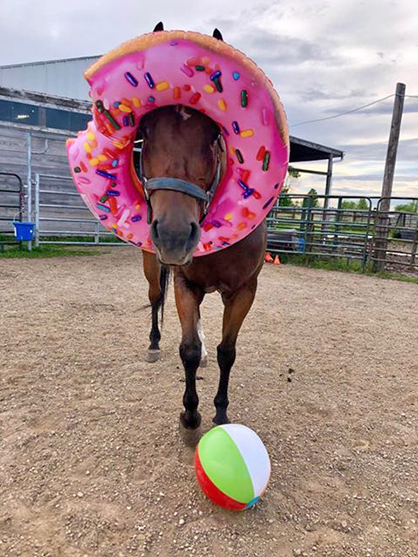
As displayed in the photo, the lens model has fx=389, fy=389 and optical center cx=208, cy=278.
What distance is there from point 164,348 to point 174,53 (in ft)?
8.35

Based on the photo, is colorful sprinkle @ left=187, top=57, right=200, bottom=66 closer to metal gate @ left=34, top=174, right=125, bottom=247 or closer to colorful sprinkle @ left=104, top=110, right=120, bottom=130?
colorful sprinkle @ left=104, top=110, right=120, bottom=130

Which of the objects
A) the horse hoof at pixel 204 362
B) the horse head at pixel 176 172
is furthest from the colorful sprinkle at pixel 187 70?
the horse hoof at pixel 204 362

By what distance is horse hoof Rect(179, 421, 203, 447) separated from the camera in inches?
84.5

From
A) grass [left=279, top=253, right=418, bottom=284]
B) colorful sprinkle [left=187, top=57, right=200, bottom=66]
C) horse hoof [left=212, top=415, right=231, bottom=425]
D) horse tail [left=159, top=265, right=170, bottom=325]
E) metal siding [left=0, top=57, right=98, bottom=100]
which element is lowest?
horse hoof [left=212, top=415, right=231, bottom=425]

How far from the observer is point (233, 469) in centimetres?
164

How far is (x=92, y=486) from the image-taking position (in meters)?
1.80

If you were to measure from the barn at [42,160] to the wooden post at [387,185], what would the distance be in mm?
2508

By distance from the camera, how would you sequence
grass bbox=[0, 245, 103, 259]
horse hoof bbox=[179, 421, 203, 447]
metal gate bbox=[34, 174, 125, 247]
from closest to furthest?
horse hoof bbox=[179, 421, 203, 447] < grass bbox=[0, 245, 103, 259] < metal gate bbox=[34, 174, 125, 247]

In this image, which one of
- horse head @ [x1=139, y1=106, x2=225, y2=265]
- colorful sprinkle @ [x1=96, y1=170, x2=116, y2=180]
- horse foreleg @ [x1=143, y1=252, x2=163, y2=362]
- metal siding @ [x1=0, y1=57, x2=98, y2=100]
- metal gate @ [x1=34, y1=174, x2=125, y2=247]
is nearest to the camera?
horse head @ [x1=139, y1=106, x2=225, y2=265]

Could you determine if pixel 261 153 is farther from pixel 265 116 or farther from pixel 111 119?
pixel 111 119

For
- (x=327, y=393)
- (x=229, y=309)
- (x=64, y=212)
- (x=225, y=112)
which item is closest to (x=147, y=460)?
(x=229, y=309)

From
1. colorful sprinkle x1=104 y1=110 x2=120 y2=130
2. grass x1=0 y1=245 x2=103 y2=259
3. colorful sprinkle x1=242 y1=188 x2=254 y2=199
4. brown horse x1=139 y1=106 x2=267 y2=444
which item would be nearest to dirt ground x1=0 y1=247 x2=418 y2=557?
brown horse x1=139 y1=106 x2=267 y2=444

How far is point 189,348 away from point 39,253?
6.97 metres

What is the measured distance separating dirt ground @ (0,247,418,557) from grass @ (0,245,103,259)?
343 centimetres
